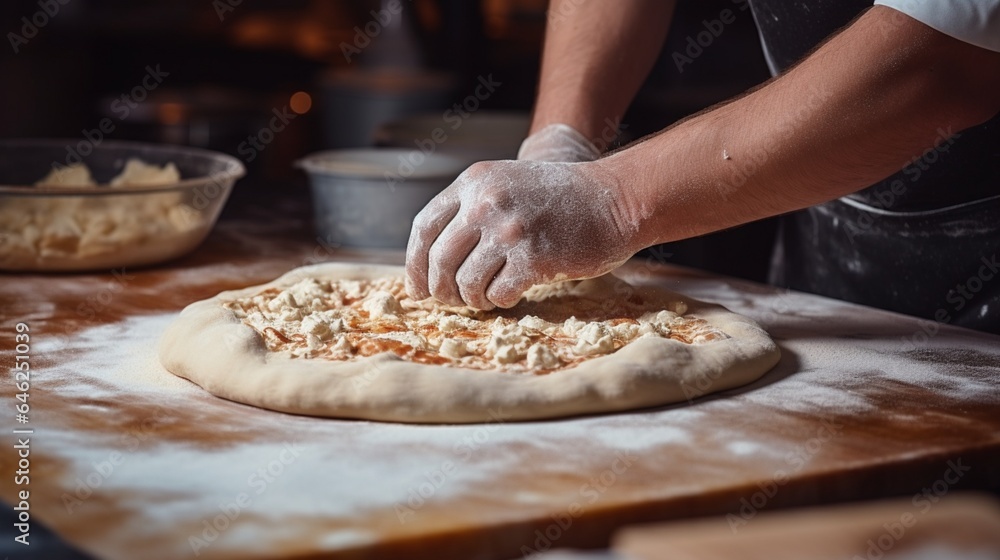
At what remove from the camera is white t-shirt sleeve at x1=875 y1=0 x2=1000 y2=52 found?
1.34m

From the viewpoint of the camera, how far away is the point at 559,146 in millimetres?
1940

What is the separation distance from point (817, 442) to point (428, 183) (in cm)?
122

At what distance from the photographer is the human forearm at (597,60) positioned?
2047mm

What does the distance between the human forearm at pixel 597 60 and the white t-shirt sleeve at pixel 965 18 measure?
768mm

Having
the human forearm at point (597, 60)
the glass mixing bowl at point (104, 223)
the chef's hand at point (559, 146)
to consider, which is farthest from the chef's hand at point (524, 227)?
the glass mixing bowl at point (104, 223)

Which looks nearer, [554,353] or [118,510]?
[118,510]

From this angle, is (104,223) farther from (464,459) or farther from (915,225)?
(915,225)

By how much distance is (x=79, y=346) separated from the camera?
5.42ft

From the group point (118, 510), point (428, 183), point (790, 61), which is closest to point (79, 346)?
point (118, 510)

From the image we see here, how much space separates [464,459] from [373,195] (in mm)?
1219

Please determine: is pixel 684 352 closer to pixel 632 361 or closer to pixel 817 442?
pixel 632 361

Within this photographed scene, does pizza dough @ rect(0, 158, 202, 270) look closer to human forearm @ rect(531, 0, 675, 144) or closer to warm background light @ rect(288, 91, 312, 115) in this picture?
human forearm @ rect(531, 0, 675, 144)

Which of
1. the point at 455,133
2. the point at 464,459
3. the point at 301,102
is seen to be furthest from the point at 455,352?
the point at 301,102

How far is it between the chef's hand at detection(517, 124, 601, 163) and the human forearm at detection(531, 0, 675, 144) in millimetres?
38
